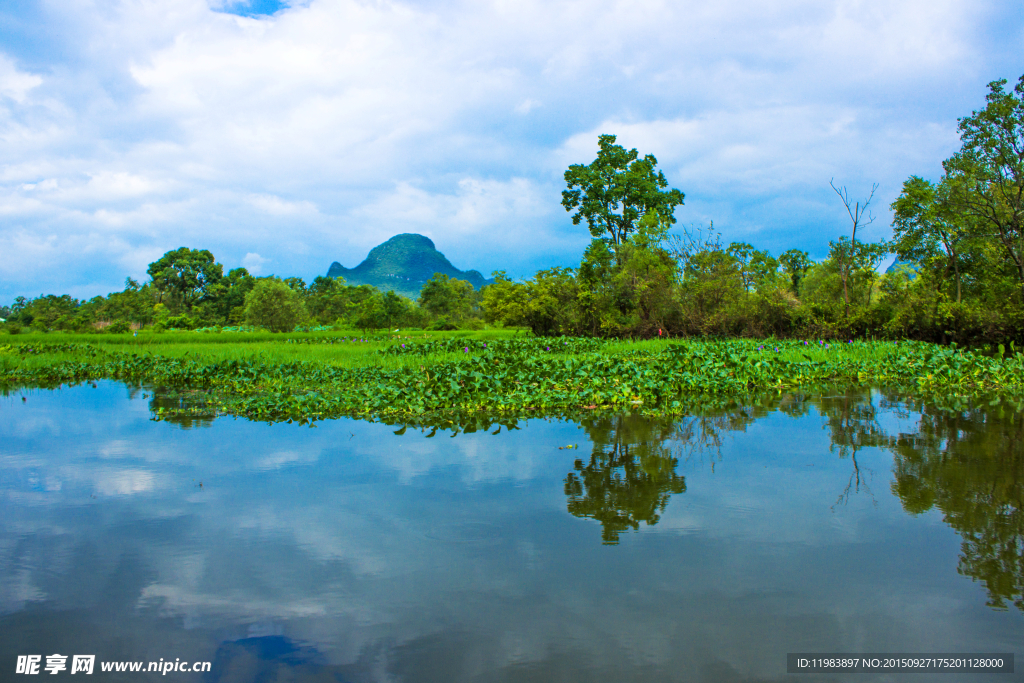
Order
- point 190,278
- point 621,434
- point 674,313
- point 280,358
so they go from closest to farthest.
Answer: point 621,434 → point 280,358 → point 674,313 → point 190,278

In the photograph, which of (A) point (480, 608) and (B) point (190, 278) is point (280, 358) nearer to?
(A) point (480, 608)

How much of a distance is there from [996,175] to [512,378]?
21256 mm

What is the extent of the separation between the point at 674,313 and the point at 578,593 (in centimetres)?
2046

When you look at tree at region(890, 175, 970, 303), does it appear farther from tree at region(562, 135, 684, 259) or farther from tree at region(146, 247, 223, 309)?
tree at region(146, 247, 223, 309)

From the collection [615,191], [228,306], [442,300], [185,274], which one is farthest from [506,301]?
[185,274]

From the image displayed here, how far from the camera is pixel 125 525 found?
3.95 metres

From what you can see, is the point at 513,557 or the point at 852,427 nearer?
the point at 513,557

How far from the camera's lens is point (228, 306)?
62406 millimetres

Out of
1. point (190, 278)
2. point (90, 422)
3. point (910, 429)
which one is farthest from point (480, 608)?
point (190, 278)

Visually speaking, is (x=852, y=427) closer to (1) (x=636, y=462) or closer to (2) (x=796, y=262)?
(1) (x=636, y=462)

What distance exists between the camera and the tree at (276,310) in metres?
36.2

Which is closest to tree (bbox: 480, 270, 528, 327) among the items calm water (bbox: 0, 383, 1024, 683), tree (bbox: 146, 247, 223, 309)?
calm water (bbox: 0, 383, 1024, 683)

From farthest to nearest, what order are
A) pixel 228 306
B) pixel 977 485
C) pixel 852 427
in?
pixel 228 306
pixel 852 427
pixel 977 485

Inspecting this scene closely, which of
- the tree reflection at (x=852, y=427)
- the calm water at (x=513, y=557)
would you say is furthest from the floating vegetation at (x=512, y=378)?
the calm water at (x=513, y=557)
